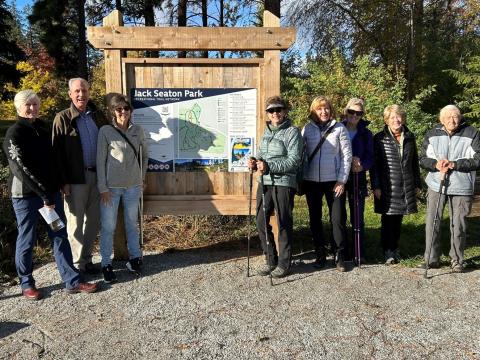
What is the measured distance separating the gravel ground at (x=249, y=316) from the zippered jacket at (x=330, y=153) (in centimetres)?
109

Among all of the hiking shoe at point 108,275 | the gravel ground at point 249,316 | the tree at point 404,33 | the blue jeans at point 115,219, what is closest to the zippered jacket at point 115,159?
the blue jeans at point 115,219

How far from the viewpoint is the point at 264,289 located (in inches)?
177

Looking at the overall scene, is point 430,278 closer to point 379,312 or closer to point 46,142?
point 379,312

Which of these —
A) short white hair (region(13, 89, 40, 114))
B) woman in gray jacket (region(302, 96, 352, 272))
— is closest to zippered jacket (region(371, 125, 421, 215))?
woman in gray jacket (region(302, 96, 352, 272))

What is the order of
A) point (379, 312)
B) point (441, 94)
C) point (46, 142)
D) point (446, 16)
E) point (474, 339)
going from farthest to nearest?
1. point (446, 16)
2. point (441, 94)
3. point (46, 142)
4. point (379, 312)
5. point (474, 339)

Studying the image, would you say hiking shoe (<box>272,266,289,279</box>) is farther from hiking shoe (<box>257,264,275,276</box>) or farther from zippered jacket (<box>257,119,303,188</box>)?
zippered jacket (<box>257,119,303,188</box>)

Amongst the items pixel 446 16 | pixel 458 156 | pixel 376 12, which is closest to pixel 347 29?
pixel 376 12

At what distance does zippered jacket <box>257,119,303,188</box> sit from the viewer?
4609 millimetres

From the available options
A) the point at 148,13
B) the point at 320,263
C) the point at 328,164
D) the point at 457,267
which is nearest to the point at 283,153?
the point at 328,164

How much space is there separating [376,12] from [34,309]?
13438 mm

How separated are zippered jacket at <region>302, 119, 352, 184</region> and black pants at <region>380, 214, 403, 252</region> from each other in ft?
3.10

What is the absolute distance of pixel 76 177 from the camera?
4551 millimetres

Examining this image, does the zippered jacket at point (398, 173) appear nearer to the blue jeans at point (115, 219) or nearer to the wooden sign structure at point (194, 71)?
the wooden sign structure at point (194, 71)

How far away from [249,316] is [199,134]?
91.1 inches
